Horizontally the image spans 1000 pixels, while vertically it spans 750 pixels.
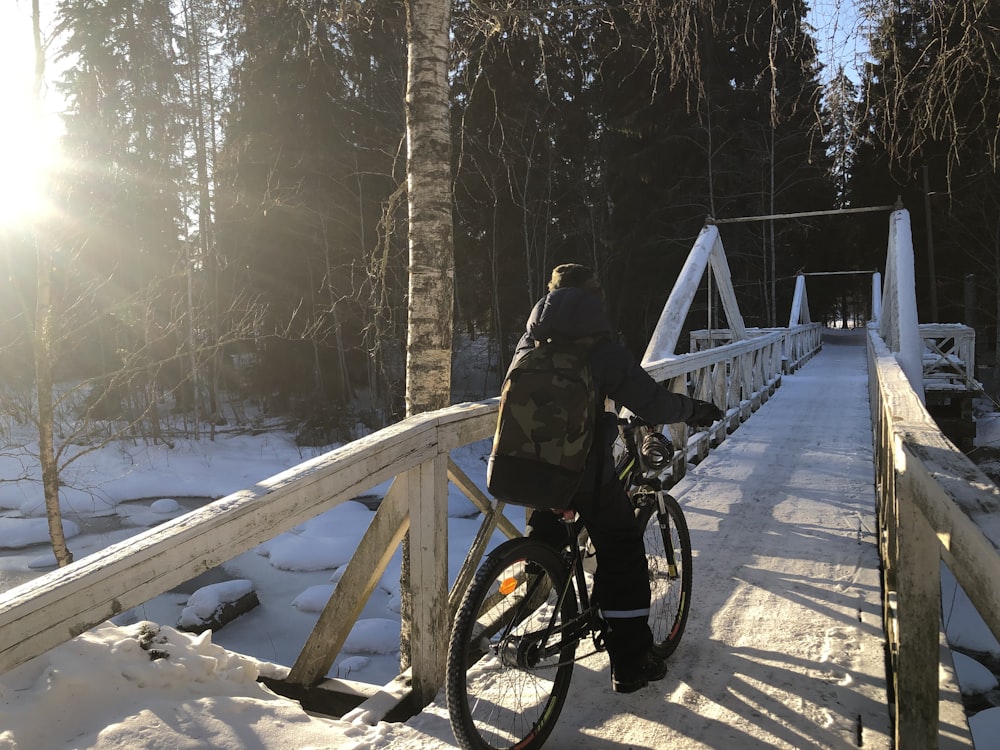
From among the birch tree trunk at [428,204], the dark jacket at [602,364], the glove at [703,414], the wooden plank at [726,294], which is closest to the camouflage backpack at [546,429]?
the dark jacket at [602,364]

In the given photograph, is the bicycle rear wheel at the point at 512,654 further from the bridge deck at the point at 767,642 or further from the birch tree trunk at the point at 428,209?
the birch tree trunk at the point at 428,209

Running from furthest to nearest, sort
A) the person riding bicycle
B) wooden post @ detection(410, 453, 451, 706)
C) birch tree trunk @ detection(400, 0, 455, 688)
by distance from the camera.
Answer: birch tree trunk @ detection(400, 0, 455, 688)
wooden post @ detection(410, 453, 451, 706)
the person riding bicycle

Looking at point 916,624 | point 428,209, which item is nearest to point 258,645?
point 428,209

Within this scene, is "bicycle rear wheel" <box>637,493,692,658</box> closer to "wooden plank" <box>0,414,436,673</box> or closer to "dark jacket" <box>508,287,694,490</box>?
"dark jacket" <box>508,287,694,490</box>

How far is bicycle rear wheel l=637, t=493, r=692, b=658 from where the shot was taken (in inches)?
107

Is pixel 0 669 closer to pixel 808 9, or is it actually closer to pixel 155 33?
pixel 808 9

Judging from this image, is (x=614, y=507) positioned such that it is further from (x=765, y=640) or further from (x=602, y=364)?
(x=765, y=640)

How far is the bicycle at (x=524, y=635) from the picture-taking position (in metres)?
1.93

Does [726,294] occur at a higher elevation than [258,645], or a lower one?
higher

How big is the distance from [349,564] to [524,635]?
71 centimetres

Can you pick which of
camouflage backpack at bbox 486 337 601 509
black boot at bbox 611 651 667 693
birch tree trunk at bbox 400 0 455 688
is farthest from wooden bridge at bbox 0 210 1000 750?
birch tree trunk at bbox 400 0 455 688

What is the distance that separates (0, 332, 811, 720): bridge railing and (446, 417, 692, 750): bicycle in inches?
9.8

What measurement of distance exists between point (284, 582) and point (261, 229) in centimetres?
1159

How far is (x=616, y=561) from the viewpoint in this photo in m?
2.23
